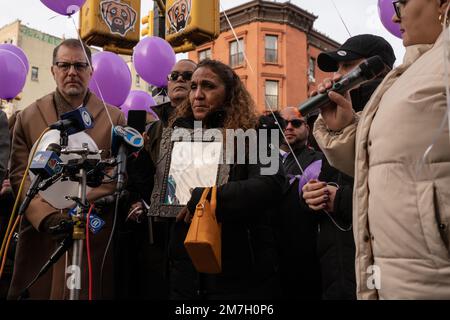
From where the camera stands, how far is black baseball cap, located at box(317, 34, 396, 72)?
7.16 ft

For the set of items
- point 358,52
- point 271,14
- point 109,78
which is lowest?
point 358,52

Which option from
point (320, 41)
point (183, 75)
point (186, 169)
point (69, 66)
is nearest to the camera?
point (186, 169)

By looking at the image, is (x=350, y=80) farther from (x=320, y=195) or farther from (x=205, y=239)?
(x=205, y=239)

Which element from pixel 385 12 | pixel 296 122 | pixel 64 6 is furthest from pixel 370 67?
pixel 64 6

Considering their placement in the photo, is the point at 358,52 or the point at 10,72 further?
the point at 10,72

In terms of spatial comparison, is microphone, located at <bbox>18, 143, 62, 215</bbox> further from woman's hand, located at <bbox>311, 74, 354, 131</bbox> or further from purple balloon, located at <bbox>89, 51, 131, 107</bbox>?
purple balloon, located at <bbox>89, 51, 131, 107</bbox>

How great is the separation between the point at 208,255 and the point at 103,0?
463cm

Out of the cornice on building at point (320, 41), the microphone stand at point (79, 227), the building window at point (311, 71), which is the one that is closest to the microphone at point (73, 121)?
the microphone stand at point (79, 227)

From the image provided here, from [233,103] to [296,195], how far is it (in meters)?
0.78

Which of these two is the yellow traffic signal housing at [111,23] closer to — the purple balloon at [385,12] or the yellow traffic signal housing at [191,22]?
the yellow traffic signal housing at [191,22]

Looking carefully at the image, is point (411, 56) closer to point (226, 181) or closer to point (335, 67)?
point (335, 67)

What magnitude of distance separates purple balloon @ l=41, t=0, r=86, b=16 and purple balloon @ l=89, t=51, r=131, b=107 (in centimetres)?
100

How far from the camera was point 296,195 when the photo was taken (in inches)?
112
